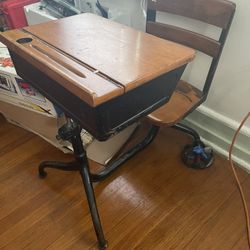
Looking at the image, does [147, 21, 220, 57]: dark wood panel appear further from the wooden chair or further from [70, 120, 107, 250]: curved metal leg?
[70, 120, 107, 250]: curved metal leg

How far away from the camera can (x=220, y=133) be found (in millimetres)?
1401

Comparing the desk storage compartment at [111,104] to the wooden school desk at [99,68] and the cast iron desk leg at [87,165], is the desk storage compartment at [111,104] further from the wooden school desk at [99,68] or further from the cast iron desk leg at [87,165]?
the cast iron desk leg at [87,165]

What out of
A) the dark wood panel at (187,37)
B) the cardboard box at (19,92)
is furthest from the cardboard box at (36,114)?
the dark wood panel at (187,37)

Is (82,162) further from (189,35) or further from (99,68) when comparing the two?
(189,35)

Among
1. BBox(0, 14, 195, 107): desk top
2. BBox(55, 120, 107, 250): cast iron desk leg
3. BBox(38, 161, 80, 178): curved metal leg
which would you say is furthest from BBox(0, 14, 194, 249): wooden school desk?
BBox(38, 161, 80, 178): curved metal leg

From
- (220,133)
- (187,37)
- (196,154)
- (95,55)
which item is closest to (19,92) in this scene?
(95,55)

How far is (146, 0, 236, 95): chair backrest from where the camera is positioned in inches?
39.6

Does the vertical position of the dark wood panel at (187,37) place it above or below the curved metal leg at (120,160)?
above

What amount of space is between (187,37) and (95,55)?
23.5 inches

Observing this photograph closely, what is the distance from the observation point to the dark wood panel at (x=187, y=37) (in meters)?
1.08

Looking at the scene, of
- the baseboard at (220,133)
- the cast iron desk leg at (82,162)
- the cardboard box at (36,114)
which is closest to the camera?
the cast iron desk leg at (82,162)

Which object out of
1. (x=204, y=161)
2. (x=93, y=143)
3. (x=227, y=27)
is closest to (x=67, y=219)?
(x=93, y=143)

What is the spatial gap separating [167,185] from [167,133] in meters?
0.38

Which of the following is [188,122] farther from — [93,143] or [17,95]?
[17,95]
